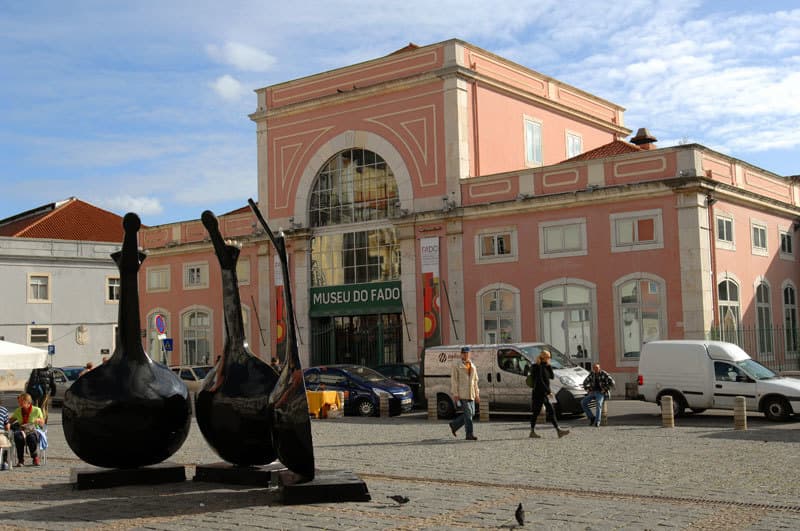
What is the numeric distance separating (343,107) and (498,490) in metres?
28.9

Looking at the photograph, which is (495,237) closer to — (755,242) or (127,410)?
(755,242)

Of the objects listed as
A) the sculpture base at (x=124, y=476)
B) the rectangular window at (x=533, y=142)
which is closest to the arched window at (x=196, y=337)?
the rectangular window at (x=533, y=142)

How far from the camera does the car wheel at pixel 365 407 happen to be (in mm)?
26359

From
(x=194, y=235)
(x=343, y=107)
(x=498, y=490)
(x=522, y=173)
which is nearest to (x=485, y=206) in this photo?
(x=522, y=173)

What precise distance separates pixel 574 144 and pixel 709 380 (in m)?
20.8

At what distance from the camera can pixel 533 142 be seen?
39438 mm

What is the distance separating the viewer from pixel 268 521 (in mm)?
9938

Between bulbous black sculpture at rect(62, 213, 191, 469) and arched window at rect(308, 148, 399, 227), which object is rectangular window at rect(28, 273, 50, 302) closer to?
arched window at rect(308, 148, 399, 227)

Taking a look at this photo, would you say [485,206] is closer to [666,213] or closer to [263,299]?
[666,213]

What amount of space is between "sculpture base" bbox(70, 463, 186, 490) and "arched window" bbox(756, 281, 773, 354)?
24.8 meters

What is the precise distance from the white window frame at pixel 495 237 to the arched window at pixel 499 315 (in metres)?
1.04

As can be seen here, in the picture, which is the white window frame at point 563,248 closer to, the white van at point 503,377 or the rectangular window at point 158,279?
the white van at point 503,377

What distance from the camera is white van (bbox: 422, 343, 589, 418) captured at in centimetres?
2331

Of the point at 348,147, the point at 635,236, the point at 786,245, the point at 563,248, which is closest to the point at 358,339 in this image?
the point at 348,147
